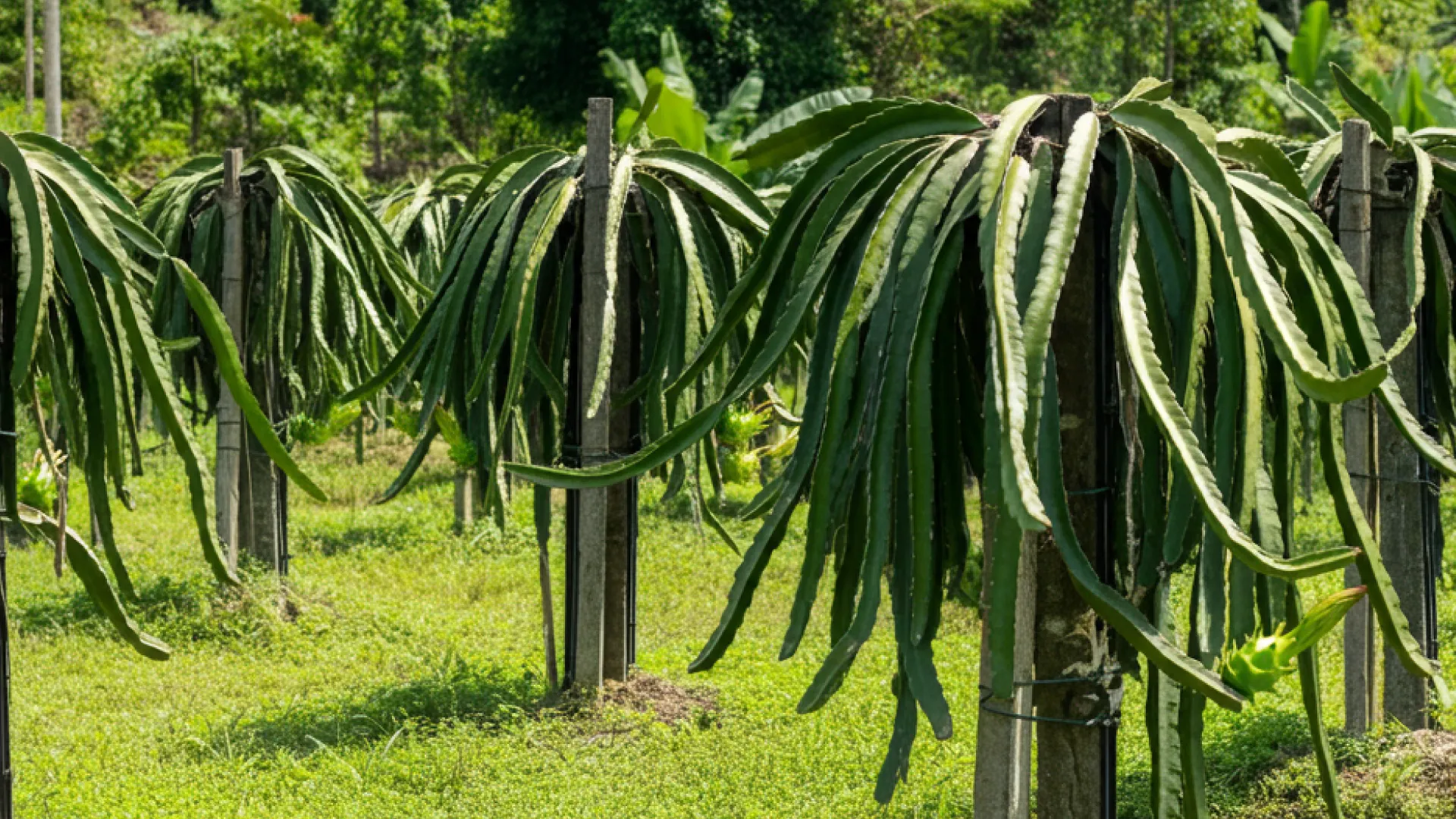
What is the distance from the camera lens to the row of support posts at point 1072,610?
3.15 metres

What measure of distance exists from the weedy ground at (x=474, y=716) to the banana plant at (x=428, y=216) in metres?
1.82

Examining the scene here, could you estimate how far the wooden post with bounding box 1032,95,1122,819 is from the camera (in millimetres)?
3164

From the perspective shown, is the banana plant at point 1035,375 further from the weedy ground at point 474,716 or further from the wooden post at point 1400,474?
the weedy ground at point 474,716

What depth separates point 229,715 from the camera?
6.34m

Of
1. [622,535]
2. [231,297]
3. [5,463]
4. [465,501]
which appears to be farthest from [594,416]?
[465,501]

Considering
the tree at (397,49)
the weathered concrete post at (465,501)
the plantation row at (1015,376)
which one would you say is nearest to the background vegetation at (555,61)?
the tree at (397,49)

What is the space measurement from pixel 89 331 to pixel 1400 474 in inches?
154

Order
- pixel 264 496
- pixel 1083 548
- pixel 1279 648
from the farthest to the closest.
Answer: pixel 264 496
pixel 1083 548
pixel 1279 648

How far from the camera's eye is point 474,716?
613 centimetres

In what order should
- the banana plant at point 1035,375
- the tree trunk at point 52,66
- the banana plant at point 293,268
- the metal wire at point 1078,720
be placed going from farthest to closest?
the tree trunk at point 52,66 < the banana plant at point 293,268 < the metal wire at point 1078,720 < the banana plant at point 1035,375

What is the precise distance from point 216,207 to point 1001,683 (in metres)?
6.10

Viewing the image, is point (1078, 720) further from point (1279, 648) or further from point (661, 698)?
point (661, 698)

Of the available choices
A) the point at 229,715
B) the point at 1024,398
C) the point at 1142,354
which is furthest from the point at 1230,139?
the point at 229,715

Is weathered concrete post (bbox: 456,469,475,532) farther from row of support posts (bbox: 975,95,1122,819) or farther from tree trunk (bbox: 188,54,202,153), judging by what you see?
tree trunk (bbox: 188,54,202,153)
